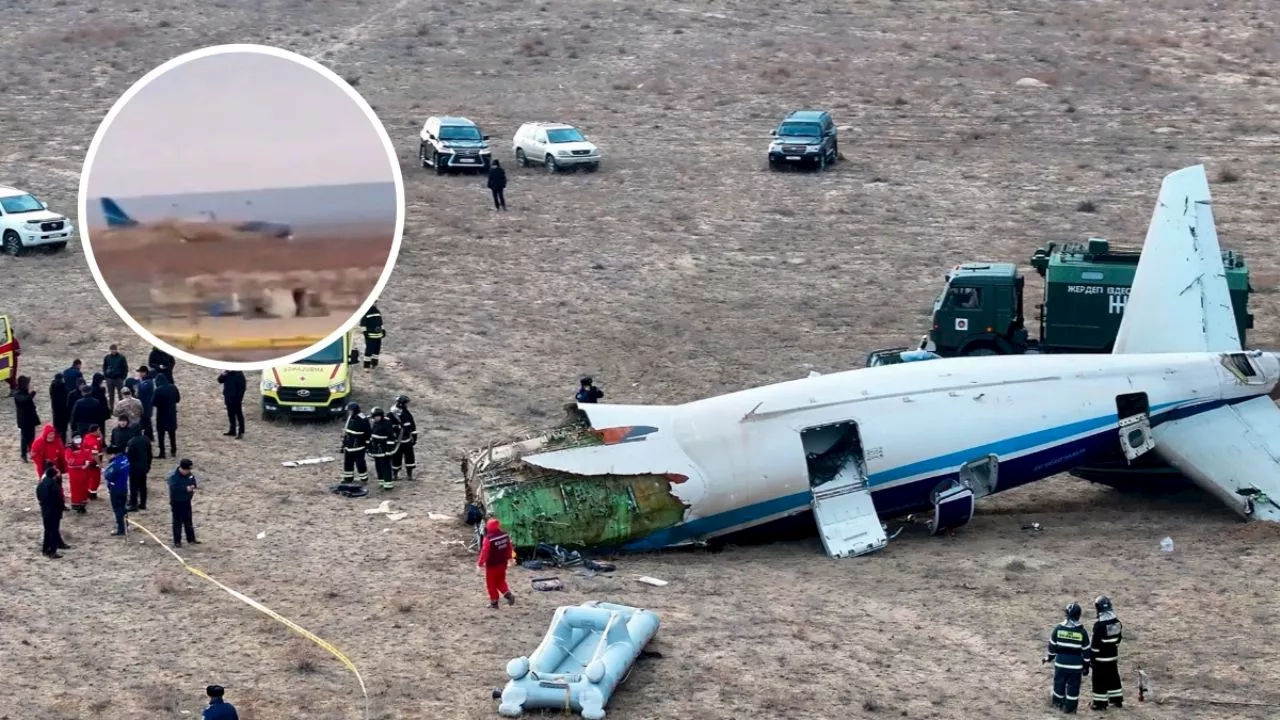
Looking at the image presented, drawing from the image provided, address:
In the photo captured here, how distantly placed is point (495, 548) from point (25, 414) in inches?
483

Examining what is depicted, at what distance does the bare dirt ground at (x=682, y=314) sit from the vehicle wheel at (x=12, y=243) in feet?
5.39

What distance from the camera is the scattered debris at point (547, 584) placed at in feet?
79.4

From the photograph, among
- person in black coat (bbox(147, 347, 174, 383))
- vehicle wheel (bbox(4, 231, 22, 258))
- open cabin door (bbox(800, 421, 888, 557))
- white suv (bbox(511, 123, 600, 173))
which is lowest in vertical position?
open cabin door (bbox(800, 421, 888, 557))

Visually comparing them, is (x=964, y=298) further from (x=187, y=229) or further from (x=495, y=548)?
(x=187, y=229)

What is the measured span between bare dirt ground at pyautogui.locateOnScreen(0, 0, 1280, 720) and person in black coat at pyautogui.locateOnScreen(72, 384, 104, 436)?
2.20 meters

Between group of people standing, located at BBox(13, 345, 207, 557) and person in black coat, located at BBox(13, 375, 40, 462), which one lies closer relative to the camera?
group of people standing, located at BBox(13, 345, 207, 557)

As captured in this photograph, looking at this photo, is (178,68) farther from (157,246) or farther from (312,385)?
(312,385)

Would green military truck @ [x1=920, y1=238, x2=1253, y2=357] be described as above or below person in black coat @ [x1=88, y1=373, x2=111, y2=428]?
above

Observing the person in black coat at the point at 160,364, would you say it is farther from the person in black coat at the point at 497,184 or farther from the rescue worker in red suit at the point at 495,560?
the person in black coat at the point at 497,184

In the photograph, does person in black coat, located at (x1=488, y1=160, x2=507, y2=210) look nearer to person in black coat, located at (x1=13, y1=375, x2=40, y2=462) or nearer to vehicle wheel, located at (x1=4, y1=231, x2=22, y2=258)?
vehicle wheel, located at (x1=4, y1=231, x2=22, y2=258)

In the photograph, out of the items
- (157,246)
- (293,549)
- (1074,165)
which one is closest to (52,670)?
(293,549)

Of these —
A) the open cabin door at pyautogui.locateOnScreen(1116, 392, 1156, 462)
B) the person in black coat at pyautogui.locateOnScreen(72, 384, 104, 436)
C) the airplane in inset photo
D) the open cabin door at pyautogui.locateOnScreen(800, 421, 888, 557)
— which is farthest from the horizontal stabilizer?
the airplane in inset photo

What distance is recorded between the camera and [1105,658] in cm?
1973

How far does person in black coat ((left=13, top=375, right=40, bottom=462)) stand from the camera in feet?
101
